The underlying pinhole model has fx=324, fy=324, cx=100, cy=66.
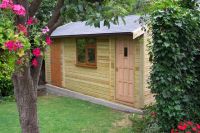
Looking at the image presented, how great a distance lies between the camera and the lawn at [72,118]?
908 cm

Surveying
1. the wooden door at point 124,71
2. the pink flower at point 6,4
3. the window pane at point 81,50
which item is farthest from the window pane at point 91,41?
the pink flower at point 6,4

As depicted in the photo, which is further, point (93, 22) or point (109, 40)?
point (109, 40)

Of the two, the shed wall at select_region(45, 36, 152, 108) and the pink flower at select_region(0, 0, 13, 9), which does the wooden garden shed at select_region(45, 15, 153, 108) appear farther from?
the pink flower at select_region(0, 0, 13, 9)

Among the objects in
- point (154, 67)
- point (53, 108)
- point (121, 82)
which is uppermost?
point (154, 67)

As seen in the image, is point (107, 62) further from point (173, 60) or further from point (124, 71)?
point (173, 60)

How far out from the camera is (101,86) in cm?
1277

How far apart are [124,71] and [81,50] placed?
10.6 ft

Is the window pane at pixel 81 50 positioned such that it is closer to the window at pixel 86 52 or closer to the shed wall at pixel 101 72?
the window at pixel 86 52

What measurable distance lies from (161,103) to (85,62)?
7379mm

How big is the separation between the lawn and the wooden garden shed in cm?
76

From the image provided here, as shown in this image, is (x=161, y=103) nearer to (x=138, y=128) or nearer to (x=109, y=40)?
(x=138, y=128)

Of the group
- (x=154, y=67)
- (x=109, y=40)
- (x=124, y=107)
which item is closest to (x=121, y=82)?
(x=124, y=107)

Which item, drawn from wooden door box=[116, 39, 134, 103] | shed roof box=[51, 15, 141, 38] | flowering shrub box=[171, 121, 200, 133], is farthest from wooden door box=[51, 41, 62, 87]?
flowering shrub box=[171, 121, 200, 133]

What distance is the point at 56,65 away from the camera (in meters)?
16.5
